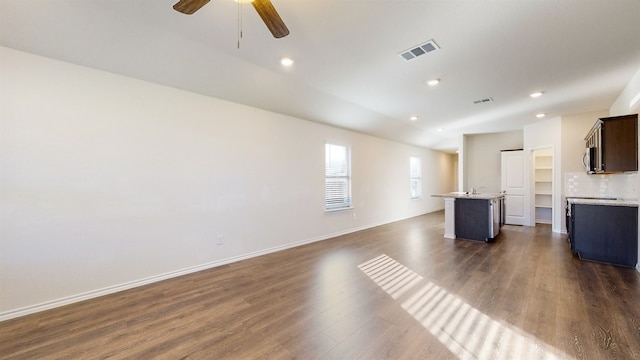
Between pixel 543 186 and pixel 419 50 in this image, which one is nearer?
pixel 419 50

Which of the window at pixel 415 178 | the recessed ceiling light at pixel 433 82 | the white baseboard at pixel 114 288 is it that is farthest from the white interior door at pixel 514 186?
the white baseboard at pixel 114 288

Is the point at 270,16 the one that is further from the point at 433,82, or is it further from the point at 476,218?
the point at 476,218

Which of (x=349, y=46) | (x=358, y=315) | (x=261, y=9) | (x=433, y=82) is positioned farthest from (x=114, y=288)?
(x=433, y=82)

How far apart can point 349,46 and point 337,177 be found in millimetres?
3464

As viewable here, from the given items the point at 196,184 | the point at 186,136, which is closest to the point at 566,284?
the point at 196,184

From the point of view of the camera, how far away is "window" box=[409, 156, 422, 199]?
9188 millimetres

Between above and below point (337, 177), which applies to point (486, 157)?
above

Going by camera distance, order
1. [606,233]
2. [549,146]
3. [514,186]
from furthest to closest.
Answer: [514,186] < [549,146] < [606,233]

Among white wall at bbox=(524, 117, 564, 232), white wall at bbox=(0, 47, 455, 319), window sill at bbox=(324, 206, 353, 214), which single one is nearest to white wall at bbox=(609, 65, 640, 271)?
white wall at bbox=(524, 117, 564, 232)

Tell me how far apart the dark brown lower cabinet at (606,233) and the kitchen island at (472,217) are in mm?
1259

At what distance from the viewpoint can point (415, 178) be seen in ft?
30.7

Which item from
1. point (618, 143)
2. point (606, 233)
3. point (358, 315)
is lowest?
point (358, 315)

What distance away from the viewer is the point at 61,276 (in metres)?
2.73

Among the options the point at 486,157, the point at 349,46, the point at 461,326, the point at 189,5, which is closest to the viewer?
the point at 189,5
